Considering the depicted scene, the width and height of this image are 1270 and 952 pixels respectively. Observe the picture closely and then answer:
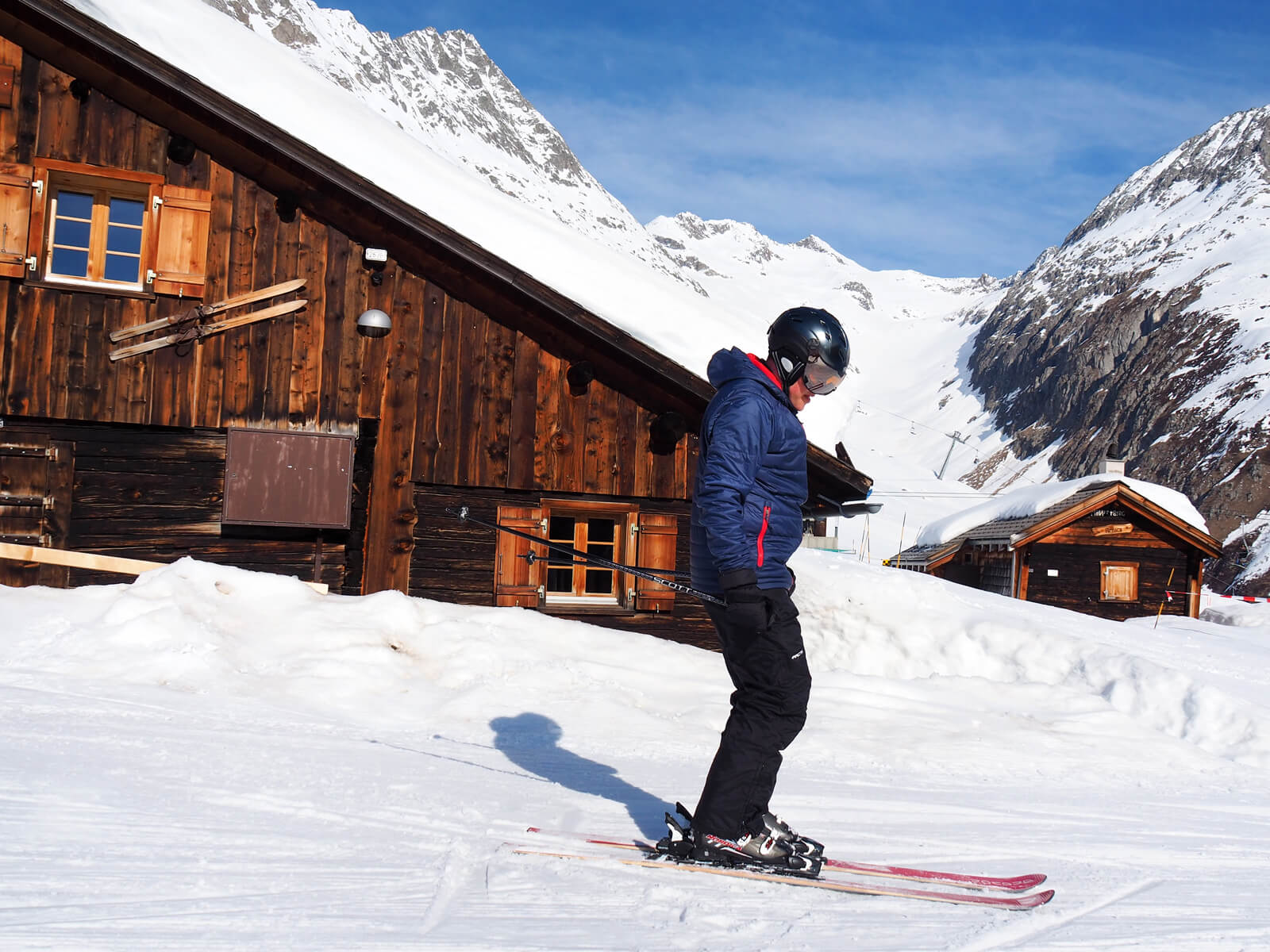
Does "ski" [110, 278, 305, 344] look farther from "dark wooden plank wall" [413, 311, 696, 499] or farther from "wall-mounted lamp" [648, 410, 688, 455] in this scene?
"wall-mounted lamp" [648, 410, 688, 455]

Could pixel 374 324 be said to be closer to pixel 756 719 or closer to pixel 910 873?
pixel 756 719

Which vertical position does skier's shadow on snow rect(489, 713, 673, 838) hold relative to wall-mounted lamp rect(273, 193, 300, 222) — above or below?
below

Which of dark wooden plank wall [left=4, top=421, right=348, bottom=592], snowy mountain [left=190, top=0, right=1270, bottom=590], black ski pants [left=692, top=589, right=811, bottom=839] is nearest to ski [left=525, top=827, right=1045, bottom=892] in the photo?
black ski pants [left=692, top=589, right=811, bottom=839]

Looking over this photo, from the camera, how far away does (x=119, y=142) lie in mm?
9016

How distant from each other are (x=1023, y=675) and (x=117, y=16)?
52.2 ft

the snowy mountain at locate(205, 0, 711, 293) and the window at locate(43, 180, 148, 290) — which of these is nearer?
the window at locate(43, 180, 148, 290)

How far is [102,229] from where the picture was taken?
358 inches

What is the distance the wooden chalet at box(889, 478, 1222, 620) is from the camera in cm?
2428

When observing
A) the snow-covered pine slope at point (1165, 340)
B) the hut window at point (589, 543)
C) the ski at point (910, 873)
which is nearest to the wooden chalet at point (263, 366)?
the hut window at point (589, 543)

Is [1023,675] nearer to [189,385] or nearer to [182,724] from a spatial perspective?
[182,724]

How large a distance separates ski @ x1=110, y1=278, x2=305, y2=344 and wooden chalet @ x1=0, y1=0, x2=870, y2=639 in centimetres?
2

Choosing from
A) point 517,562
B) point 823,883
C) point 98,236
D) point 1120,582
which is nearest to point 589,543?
point 517,562

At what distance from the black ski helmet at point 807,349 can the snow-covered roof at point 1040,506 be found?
74.6ft

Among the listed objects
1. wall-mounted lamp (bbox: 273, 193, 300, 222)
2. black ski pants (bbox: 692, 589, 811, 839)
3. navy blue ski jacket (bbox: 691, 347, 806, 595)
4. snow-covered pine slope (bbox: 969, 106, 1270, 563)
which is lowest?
black ski pants (bbox: 692, 589, 811, 839)
